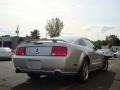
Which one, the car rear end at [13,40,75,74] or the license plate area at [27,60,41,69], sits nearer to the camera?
the car rear end at [13,40,75,74]

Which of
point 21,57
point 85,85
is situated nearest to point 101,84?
point 85,85

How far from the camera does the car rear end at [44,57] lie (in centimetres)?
810

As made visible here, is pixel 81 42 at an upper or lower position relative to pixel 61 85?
upper

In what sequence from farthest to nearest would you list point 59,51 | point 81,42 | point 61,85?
1. point 81,42
2. point 61,85
3. point 59,51

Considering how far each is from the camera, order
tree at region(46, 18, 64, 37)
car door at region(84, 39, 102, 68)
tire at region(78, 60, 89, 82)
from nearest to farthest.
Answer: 1. tire at region(78, 60, 89, 82)
2. car door at region(84, 39, 102, 68)
3. tree at region(46, 18, 64, 37)

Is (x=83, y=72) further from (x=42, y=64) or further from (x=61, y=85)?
(x=42, y=64)

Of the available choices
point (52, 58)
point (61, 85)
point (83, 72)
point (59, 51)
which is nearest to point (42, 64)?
point (52, 58)

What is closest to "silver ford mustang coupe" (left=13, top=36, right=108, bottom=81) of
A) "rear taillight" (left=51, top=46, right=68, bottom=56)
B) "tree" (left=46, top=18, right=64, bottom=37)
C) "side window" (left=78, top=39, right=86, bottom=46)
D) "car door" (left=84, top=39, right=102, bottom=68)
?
"rear taillight" (left=51, top=46, right=68, bottom=56)

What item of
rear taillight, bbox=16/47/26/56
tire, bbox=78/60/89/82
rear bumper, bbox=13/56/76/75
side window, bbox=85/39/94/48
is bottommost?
tire, bbox=78/60/89/82

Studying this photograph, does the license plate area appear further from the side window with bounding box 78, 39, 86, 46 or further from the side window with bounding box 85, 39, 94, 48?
the side window with bounding box 85, 39, 94, 48

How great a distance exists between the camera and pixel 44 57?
27.0 ft

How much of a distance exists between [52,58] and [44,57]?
0.77 ft

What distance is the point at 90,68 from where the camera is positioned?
10.1 m

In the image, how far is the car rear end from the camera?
8.10 meters
